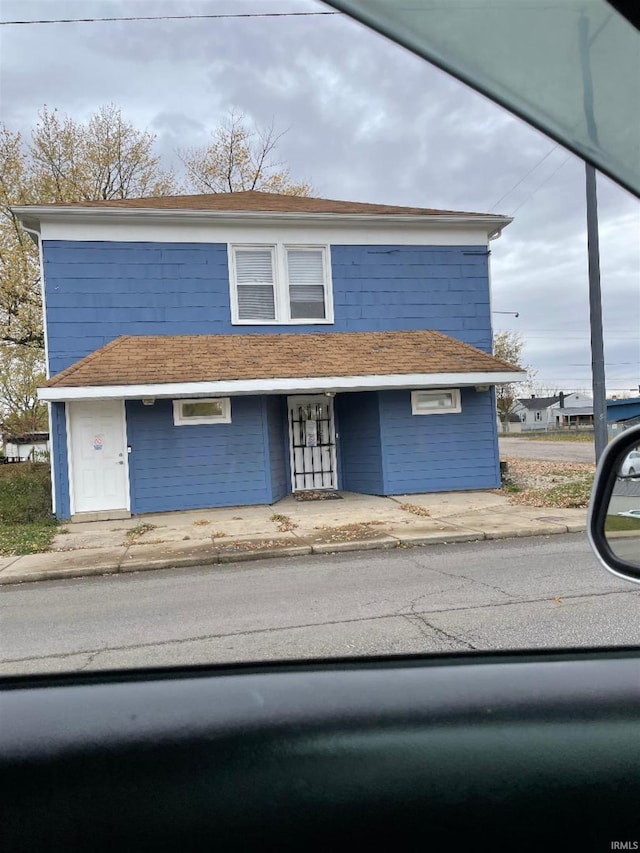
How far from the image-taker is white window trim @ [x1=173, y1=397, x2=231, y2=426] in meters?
11.8

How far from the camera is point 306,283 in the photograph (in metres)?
12.6

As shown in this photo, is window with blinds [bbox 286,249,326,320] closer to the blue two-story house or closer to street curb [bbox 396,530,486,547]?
the blue two-story house

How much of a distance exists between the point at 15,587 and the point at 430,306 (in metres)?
9.57

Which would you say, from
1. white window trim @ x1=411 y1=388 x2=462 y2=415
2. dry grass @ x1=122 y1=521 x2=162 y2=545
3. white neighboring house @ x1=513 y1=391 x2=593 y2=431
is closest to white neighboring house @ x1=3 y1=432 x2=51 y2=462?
dry grass @ x1=122 y1=521 x2=162 y2=545

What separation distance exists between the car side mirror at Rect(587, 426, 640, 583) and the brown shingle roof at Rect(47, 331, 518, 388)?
9705 millimetres

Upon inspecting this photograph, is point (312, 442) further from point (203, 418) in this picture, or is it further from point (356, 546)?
point (356, 546)

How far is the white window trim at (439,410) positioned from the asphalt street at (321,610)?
5359 millimetres

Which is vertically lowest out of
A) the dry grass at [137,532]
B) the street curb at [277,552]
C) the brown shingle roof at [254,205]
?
the street curb at [277,552]

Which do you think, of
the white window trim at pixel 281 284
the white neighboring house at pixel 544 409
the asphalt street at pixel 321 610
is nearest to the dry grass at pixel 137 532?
the asphalt street at pixel 321 610

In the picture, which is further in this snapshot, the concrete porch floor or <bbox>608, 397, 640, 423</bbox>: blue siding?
the concrete porch floor

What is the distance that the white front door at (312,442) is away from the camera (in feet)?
44.4

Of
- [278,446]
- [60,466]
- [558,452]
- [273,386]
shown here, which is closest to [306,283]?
[273,386]

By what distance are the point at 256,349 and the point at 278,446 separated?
2250 mm

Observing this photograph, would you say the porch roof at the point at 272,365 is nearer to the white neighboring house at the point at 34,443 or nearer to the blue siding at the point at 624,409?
the blue siding at the point at 624,409
